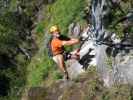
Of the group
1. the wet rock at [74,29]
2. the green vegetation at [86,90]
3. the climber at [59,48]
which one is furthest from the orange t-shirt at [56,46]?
the wet rock at [74,29]

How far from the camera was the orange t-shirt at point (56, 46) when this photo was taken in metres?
17.5

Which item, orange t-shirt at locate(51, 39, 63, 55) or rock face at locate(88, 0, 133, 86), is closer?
rock face at locate(88, 0, 133, 86)

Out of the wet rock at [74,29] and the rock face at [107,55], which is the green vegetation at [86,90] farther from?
the wet rock at [74,29]

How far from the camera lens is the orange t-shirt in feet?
57.4

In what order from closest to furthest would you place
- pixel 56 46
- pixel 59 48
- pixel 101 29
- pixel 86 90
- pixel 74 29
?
pixel 86 90, pixel 101 29, pixel 56 46, pixel 59 48, pixel 74 29

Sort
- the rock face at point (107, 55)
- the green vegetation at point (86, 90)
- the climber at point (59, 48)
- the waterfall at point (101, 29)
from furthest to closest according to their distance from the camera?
the climber at point (59, 48) → the waterfall at point (101, 29) → the rock face at point (107, 55) → the green vegetation at point (86, 90)

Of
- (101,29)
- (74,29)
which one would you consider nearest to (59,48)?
(101,29)

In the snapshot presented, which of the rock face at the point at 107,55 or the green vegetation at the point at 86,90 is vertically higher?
the rock face at the point at 107,55

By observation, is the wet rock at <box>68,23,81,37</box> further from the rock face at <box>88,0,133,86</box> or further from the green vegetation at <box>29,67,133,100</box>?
the rock face at <box>88,0,133,86</box>

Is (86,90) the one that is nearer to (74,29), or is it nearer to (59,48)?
(59,48)

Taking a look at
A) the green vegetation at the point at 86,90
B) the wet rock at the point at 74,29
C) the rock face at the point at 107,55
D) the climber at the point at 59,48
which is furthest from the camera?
the wet rock at the point at 74,29

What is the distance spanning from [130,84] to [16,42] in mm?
12191

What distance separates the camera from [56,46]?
57.4ft

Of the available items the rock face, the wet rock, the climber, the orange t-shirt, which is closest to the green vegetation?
the rock face
